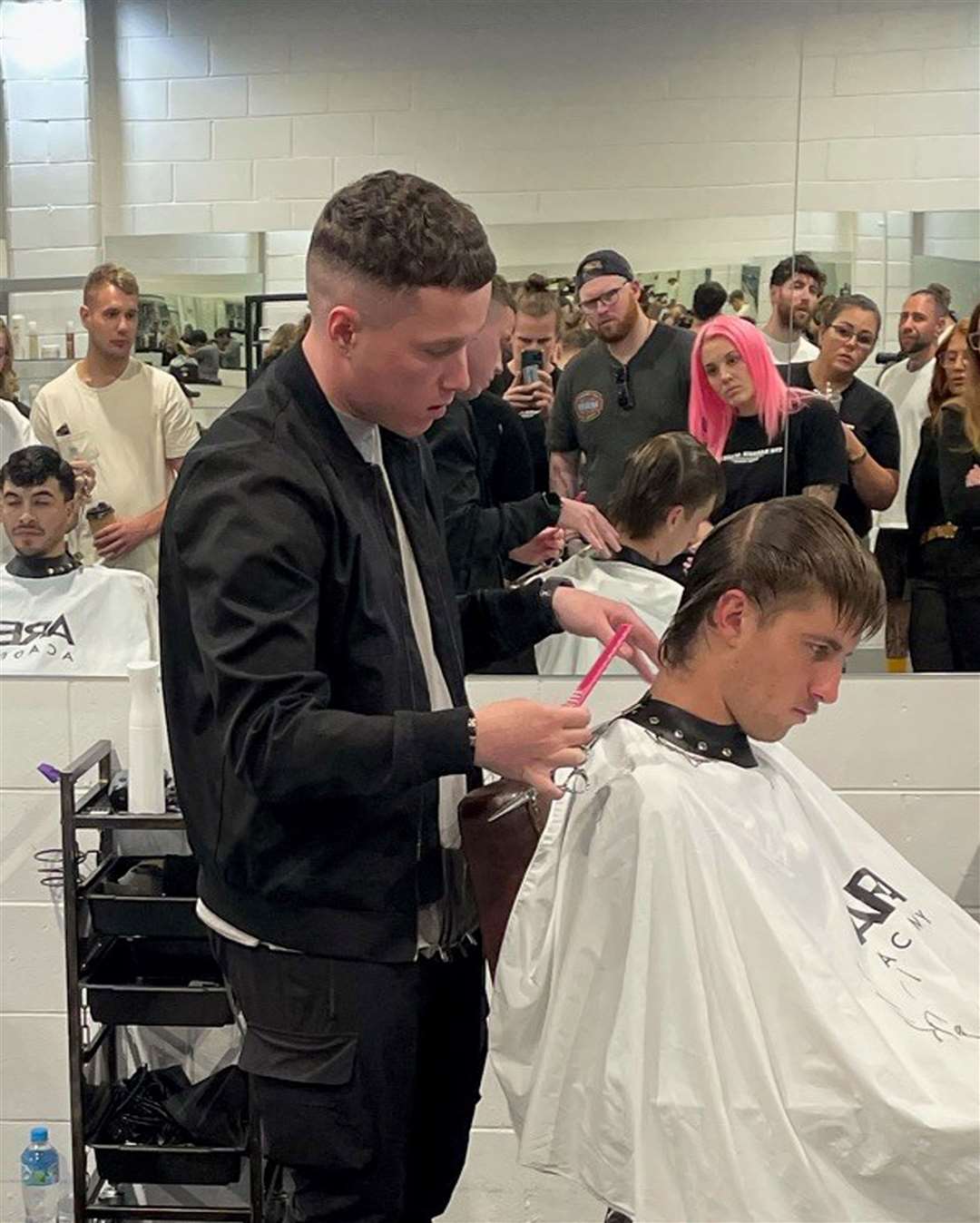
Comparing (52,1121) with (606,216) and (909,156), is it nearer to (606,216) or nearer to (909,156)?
(606,216)

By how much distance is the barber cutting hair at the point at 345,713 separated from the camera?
121 cm

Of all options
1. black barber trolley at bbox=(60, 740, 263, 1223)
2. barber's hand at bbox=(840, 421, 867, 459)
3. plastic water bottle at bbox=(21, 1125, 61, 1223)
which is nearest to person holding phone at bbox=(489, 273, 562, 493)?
barber's hand at bbox=(840, 421, 867, 459)

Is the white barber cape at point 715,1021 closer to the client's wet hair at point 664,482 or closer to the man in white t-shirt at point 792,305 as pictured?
the client's wet hair at point 664,482

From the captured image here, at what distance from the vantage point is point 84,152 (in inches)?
86.0

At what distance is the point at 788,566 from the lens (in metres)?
1.46

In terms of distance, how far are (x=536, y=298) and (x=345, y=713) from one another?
1.15 metres

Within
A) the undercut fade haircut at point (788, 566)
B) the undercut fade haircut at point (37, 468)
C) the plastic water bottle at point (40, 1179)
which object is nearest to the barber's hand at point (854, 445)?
the undercut fade haircut at point (788, 566)

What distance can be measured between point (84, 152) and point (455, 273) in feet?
3.93

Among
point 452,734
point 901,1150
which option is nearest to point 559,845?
point 452,734

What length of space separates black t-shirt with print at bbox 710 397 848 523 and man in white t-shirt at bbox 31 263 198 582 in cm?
90

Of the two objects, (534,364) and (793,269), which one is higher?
(793,269)

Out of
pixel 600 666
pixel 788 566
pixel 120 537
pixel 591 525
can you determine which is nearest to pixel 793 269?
Answer: pixel 591 525

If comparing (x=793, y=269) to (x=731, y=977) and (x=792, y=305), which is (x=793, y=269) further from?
(x=731, y=977)

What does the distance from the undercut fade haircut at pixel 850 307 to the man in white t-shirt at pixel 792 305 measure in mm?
29
